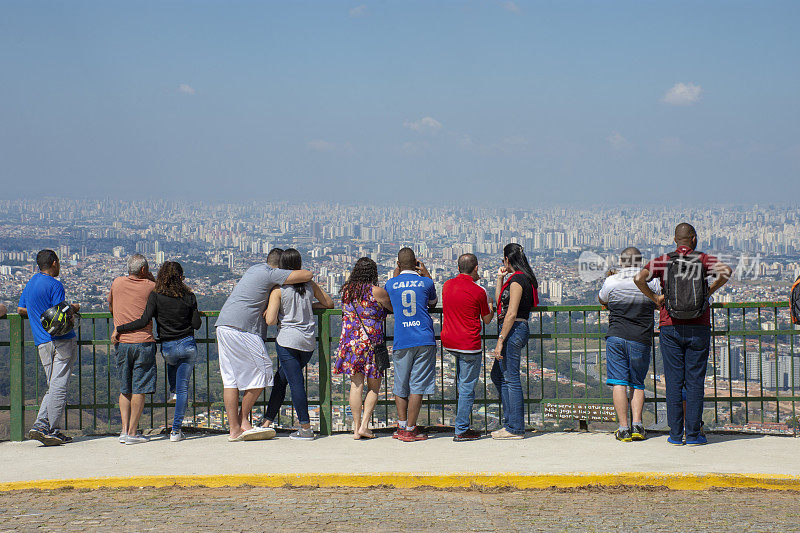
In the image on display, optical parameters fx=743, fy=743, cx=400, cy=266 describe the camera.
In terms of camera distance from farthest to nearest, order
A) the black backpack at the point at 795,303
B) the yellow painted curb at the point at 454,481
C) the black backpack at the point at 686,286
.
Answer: the black backpack at the point at 795,303 → the black backpack at the point at 686,286 → the yellow painted curb at the point at 454,481

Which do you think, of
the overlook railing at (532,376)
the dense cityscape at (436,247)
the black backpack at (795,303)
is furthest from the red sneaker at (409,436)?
the black backpack at (795,303)

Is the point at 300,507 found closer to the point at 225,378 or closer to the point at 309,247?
the point at 225,378

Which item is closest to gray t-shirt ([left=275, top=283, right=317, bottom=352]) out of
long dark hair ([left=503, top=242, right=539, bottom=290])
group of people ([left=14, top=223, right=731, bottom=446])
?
group of people ([left=14, top=223, right=731, bottom=446])

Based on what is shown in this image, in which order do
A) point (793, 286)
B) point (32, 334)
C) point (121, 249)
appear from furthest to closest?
point (121, 249), point (32, 334), point (793, 286)

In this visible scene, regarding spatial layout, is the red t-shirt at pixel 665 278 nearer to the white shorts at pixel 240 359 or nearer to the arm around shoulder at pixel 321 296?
the arm around shoulder at pixel 321 296

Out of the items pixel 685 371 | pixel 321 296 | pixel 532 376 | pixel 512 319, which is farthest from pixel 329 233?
pixel 685 371

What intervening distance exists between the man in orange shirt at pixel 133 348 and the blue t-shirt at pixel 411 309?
267 cm

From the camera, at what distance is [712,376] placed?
837cm

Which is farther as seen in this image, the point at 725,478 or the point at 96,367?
the point at 96,367

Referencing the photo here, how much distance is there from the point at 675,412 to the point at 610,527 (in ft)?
9.15

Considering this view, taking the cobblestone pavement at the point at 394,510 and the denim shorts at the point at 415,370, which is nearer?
the cobblestone pavement at the point at 394,510

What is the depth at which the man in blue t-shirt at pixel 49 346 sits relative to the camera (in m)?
8.01

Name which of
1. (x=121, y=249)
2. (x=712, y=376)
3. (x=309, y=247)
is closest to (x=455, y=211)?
(x=309, y=247)

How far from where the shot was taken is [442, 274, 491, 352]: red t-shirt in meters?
7.91
